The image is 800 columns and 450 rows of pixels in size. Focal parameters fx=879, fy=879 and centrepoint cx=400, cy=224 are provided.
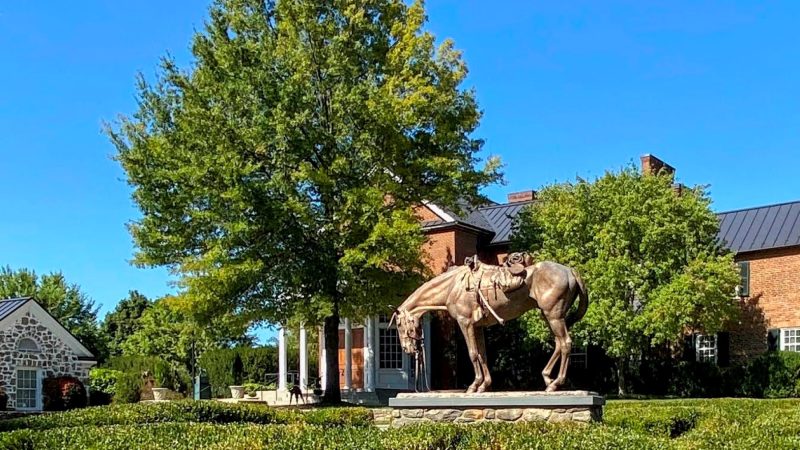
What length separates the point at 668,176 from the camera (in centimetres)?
2947

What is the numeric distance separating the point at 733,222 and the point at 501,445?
26.7 m

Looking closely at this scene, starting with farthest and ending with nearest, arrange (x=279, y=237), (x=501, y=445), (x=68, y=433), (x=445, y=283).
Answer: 1. (x=279, y=237)
2. (x=445, y=283)
3. (x=68, y=433)
4. (x=501, y=445)

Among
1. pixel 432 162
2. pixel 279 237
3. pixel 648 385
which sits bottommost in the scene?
pixel 648 385

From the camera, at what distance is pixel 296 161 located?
77.4ft

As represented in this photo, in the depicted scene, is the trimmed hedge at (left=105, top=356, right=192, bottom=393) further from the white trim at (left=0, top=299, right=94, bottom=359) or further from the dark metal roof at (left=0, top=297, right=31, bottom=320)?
the dark metal roof at (left=0, top=297, right=31, bottom=320)

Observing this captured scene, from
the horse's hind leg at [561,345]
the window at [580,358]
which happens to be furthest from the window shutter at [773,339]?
the horse's hind leg at [561,345]

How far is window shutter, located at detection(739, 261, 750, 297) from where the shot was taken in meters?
30.2

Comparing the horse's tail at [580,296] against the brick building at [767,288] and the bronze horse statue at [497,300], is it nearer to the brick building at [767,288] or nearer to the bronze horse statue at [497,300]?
the bronze horse statue at [497,300]

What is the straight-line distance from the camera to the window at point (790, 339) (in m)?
28.9

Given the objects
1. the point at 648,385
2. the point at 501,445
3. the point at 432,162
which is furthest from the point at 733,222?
the point at 501,445

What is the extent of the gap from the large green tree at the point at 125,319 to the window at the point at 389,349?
2924cm

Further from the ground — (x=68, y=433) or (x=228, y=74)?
(x=228, y=74)

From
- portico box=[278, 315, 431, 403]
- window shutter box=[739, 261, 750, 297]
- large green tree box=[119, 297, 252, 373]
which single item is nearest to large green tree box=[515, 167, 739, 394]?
window shutter box=[739, 261, 750, 297]

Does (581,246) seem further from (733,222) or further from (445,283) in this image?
(445,283)
